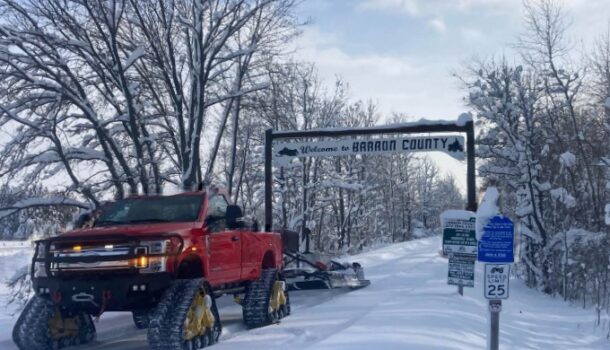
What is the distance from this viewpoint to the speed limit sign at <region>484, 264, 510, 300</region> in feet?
22.8

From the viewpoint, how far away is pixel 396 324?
10.4 metres

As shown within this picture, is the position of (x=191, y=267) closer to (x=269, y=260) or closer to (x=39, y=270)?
(x=39, y=270)

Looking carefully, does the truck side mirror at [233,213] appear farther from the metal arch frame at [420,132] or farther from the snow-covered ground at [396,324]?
the metal arch frame at [420,132]

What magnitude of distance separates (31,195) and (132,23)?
201 inches

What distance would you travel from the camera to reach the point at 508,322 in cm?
1406

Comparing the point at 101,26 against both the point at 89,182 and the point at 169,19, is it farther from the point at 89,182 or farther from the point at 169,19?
the point at 89,182

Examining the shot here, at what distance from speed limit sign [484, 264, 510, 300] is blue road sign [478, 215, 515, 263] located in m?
0.09

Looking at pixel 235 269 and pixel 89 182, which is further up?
pixel 89 182

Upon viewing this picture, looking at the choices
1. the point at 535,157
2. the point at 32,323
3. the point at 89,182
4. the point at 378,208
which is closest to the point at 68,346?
the point at 32,323

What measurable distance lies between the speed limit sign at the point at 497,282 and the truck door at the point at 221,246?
4.47 meters

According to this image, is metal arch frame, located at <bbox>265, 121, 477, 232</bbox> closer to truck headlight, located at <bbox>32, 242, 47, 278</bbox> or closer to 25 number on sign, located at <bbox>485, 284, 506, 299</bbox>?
truck headlight, located at <bbox>32, 242, 47, 278</bbox>

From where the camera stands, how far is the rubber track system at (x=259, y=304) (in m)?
11.4

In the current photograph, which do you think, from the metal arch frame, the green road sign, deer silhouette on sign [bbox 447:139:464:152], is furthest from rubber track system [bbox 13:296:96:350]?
deer silhouette on sign [bbox 447:139:464:152]

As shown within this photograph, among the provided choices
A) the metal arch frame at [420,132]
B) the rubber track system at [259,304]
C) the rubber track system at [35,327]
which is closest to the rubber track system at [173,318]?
the rubber track system at [35,327]
